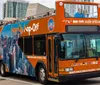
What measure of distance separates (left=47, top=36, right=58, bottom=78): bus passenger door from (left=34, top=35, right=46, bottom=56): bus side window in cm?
56

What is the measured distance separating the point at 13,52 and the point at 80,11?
559 centimetres

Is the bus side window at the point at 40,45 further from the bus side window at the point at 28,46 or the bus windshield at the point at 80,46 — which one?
the bus windshield at the point at 80,46

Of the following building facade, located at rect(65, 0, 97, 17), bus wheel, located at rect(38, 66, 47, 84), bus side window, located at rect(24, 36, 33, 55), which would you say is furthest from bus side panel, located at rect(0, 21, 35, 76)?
building facade, located at rect(65, 0, 97, 17)

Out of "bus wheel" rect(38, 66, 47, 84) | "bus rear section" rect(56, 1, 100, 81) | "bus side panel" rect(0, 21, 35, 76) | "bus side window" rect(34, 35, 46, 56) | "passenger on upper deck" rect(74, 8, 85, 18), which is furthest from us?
"bus side panel" rect(0, 21, 35, 76)

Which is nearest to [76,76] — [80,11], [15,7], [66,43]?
[66,43]

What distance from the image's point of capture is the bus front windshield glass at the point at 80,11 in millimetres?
12875

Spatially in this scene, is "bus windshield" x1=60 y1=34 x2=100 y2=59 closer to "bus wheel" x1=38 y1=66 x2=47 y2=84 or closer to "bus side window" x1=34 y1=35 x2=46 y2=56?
"bus side window" x1=34 y1=35 x2=46 y2=56

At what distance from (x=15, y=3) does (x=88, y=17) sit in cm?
3680

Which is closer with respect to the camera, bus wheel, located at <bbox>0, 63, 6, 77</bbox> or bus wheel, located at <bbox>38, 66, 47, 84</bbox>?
bus wheel, located at <bbox>38, 66, 47, 84</bbox>

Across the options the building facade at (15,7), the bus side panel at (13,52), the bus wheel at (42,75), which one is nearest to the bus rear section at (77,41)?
the bus wheel at (42,75)

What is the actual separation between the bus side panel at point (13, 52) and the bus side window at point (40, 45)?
3.25ft

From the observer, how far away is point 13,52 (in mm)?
17406

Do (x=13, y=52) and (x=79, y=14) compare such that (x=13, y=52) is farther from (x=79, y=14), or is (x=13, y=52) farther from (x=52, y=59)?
(x=79, y=14)

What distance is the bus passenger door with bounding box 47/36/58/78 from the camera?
1268 centimetres
